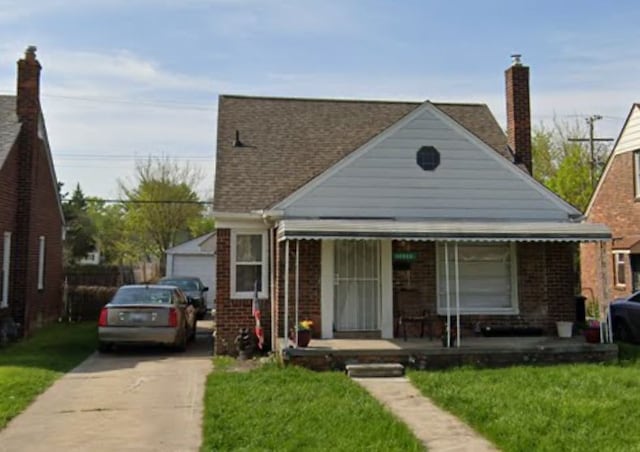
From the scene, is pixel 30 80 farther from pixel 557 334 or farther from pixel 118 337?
pixel 557 334

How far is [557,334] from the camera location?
14.0 metres

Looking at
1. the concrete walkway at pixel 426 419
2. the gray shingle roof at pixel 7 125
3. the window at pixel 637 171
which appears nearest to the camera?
the concrete walkway at pixel 426 419

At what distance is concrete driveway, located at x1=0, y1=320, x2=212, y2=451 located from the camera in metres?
7.07

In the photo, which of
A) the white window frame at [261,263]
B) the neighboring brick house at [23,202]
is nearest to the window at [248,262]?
the white window frame at [261,263]

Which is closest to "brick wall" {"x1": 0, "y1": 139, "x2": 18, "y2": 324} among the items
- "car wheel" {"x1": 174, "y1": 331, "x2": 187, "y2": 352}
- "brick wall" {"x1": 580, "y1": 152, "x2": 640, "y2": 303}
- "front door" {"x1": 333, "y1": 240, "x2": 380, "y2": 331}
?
"car wheel" {"x1": 174, "y1": 331, "x2": 187, "y2": 352}

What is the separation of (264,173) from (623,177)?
14216 millimetres

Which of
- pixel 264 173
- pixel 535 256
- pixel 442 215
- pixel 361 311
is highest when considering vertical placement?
pixel 264 173

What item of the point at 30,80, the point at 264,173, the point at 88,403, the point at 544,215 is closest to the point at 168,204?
the point at 30,80

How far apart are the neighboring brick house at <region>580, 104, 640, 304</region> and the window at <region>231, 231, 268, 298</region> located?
12121 millimetres

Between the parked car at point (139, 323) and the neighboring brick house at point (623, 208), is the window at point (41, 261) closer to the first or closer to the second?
the parked car at point (139, 323)

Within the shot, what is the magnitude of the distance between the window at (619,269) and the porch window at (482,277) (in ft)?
34.6

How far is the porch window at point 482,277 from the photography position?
1412 centimetres

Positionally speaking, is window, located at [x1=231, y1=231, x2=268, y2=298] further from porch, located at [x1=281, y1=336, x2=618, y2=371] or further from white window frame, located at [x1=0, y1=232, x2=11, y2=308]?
white window frame, located at [x1=0, y1=232, x2=11, y2=308]

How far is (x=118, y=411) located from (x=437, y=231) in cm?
647
